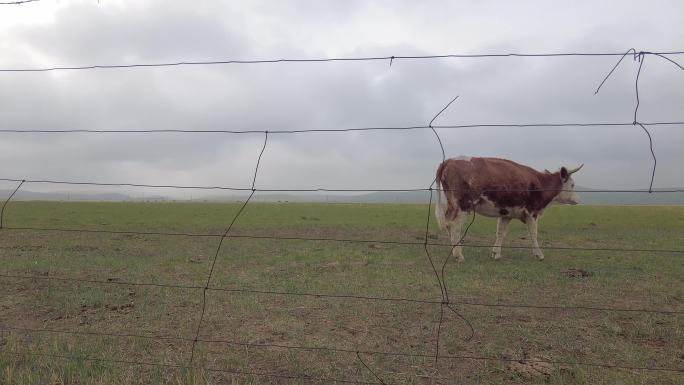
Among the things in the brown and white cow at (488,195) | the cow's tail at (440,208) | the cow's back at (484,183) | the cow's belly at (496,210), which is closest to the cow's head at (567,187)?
the brown and white cow at (488,195)

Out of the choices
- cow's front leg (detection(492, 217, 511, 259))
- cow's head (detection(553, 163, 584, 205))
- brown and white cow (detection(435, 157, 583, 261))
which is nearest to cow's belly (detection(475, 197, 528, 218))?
brown and white cow (detection(435, 157, 583, 261))

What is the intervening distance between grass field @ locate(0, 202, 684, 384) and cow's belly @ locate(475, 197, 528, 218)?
0.99m

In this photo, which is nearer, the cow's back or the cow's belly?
the cow's back

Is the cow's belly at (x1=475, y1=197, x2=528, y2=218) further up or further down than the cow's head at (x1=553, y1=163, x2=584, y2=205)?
further down

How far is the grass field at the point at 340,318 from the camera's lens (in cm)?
405

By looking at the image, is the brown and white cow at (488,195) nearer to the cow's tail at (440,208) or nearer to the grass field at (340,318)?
the cow's tail at (440,208)

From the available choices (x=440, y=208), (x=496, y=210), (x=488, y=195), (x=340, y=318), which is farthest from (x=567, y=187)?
(x=340, y=318)

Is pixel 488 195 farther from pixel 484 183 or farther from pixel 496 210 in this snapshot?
pixel 496 210

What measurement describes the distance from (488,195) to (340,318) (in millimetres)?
6134

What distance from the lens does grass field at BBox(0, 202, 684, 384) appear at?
405 cm

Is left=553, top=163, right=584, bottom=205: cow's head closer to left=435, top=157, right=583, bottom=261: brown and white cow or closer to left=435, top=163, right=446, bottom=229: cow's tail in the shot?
left=435, top=157, right=583, bottom=261: brown and white cow

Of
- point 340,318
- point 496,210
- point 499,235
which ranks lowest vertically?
point 340,318

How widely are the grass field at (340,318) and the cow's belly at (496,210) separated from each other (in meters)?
0.99

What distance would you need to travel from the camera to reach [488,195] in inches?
416
